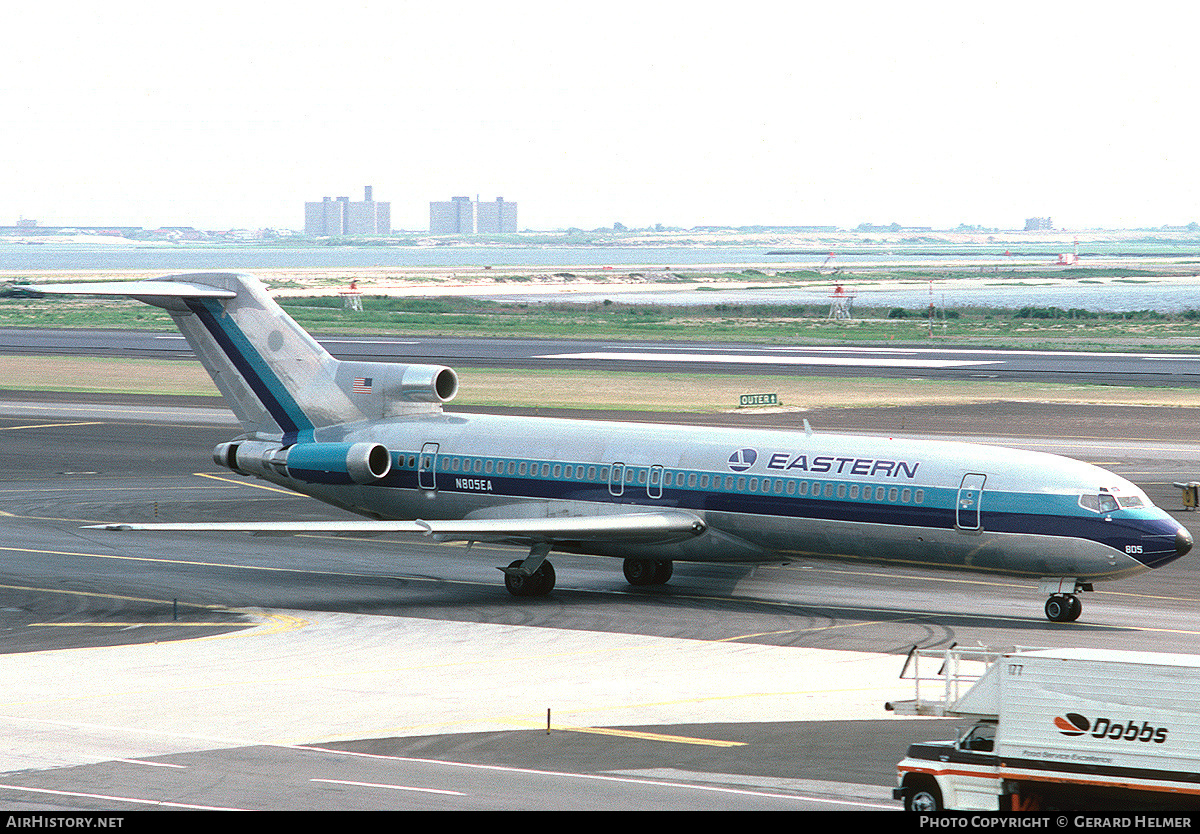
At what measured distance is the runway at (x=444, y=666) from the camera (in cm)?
1952

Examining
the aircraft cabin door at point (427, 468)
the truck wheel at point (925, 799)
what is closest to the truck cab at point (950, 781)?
the truck wheel at point (925, 799)

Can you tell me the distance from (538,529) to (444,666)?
633 centimetres

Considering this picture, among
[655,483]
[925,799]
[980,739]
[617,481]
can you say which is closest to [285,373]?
[617,481]

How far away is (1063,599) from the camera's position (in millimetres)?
30703

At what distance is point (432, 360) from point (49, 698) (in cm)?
6881

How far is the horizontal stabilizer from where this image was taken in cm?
3294

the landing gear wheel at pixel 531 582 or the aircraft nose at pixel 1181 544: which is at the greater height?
the aircraft nose at pixel 1181 544

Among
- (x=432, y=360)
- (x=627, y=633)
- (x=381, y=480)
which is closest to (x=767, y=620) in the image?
(x=627, y=633)

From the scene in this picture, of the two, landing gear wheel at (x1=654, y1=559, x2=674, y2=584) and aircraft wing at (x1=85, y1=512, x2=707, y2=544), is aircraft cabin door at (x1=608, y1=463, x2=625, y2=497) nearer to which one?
aircraft wing at (x1=85, y1=512, x2=707, y2=544)

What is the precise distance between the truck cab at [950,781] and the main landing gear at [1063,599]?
1389cm

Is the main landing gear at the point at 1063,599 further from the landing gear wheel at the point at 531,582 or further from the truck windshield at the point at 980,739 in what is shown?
the truck windshield at the point at 980,739

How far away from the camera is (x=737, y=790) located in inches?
748

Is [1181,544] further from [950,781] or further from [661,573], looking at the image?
[950,781]

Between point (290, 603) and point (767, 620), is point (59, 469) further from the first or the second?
point (767, 620)
